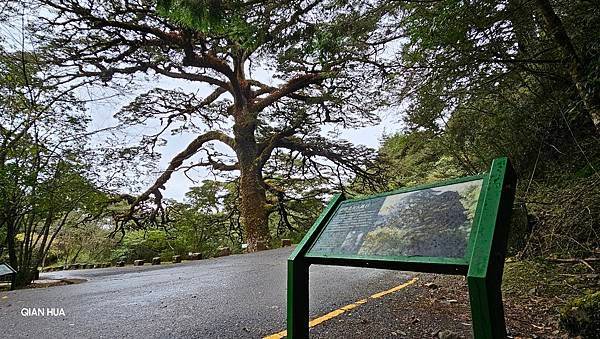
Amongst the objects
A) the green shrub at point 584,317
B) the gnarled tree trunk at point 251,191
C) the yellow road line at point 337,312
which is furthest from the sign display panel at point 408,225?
the gnarled tree trunk at point 251,191

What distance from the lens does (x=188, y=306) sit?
3107 mm

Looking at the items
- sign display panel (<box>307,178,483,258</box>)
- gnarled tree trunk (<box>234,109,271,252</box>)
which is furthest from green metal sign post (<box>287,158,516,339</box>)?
gnarled tree trunk (<box>234,109,271,252</box>)

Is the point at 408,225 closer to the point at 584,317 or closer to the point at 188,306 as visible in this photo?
the point at 584,317

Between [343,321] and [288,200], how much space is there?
9.46m

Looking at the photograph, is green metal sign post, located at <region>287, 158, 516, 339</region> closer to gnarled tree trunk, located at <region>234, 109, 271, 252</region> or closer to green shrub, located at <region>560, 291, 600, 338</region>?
green shrub, located at <region>560, 291, 600, 338</region>

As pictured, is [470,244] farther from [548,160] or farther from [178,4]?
[178,4]

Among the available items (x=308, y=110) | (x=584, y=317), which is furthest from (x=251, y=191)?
(x=584, y=317)

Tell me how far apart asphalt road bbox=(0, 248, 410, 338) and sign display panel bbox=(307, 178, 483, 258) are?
993mm

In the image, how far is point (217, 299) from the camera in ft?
11.1

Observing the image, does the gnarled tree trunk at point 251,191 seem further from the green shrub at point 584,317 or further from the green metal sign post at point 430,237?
the green shrub at point 584,317

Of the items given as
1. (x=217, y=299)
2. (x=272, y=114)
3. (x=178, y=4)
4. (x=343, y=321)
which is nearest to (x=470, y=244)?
(x=343, y=321)

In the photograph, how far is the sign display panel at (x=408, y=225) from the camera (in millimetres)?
1311

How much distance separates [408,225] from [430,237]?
6.6 inches

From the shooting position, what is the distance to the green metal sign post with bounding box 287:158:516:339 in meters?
1.08
